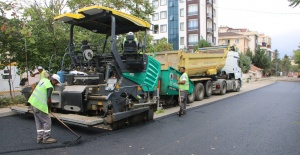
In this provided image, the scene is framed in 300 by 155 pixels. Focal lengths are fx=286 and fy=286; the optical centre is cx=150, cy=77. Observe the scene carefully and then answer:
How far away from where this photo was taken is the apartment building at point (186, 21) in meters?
46.3

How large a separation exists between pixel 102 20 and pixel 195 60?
19.7 ft

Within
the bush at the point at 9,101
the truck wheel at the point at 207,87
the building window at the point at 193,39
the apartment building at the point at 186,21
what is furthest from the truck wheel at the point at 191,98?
the building window at the point at 193,39

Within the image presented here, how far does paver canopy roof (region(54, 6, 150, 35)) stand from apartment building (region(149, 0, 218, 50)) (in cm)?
3739

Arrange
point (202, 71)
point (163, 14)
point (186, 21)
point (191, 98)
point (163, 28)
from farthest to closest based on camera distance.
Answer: point (163, 28) < point (163, 14) < point (186, 21) < point (202, 71) < point (191, 98)

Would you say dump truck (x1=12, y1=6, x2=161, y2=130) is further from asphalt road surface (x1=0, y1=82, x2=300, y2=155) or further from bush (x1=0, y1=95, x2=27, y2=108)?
bush (x1=0, y1=95, x2=27, y2=108)

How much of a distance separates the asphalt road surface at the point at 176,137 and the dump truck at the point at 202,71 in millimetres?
2239

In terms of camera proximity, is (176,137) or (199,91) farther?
(199,91)

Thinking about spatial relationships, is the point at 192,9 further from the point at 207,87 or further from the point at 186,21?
the point at 207,87

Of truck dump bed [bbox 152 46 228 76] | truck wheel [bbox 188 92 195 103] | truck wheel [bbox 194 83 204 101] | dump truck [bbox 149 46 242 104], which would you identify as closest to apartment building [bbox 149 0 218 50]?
dump truck [bbox 149 46 242 104]

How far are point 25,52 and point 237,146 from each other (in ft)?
29.1

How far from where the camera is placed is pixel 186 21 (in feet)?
155

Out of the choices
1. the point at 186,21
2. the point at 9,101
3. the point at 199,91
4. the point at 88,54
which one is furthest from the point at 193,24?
the point at 88,54

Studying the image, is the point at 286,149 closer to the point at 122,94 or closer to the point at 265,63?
the point at 122,94

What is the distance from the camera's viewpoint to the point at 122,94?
22.3 ft
